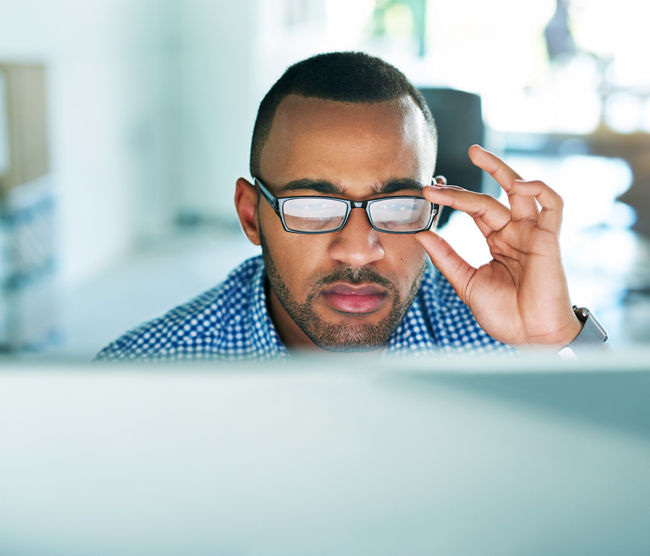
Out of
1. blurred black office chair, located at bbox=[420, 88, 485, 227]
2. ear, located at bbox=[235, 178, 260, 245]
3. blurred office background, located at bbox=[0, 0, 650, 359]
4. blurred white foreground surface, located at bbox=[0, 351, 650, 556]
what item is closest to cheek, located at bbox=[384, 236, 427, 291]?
ear, located at bbox=[235, 178, 260, 245]

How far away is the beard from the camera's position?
0.83m

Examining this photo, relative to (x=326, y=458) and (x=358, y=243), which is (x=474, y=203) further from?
(x=326, y=458)

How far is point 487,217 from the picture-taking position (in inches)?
33.6

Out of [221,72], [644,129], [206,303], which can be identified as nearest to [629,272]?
[644,129]

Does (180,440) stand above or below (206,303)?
above

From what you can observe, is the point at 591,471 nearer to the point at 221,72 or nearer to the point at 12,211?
the point at 12,211

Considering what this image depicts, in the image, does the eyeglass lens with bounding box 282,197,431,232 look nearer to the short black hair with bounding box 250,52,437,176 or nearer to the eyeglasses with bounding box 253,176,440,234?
the eyeglasses with bounding box 253,176,440,234

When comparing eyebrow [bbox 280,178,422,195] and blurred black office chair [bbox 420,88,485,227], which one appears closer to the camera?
eyebrow [bbox 280,178,422,195]

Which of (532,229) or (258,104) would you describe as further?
(258,104)

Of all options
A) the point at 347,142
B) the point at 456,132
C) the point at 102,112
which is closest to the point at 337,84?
the point at 347,142

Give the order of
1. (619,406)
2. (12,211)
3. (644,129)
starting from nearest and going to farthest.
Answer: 1. (619,406)
2. (12,211)
3. (644,129)

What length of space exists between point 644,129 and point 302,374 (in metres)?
3.93

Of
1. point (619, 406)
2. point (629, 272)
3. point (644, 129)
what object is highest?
point (619, 406)

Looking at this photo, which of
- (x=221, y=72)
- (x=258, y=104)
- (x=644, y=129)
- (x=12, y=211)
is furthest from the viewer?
(x=221, y=72)
